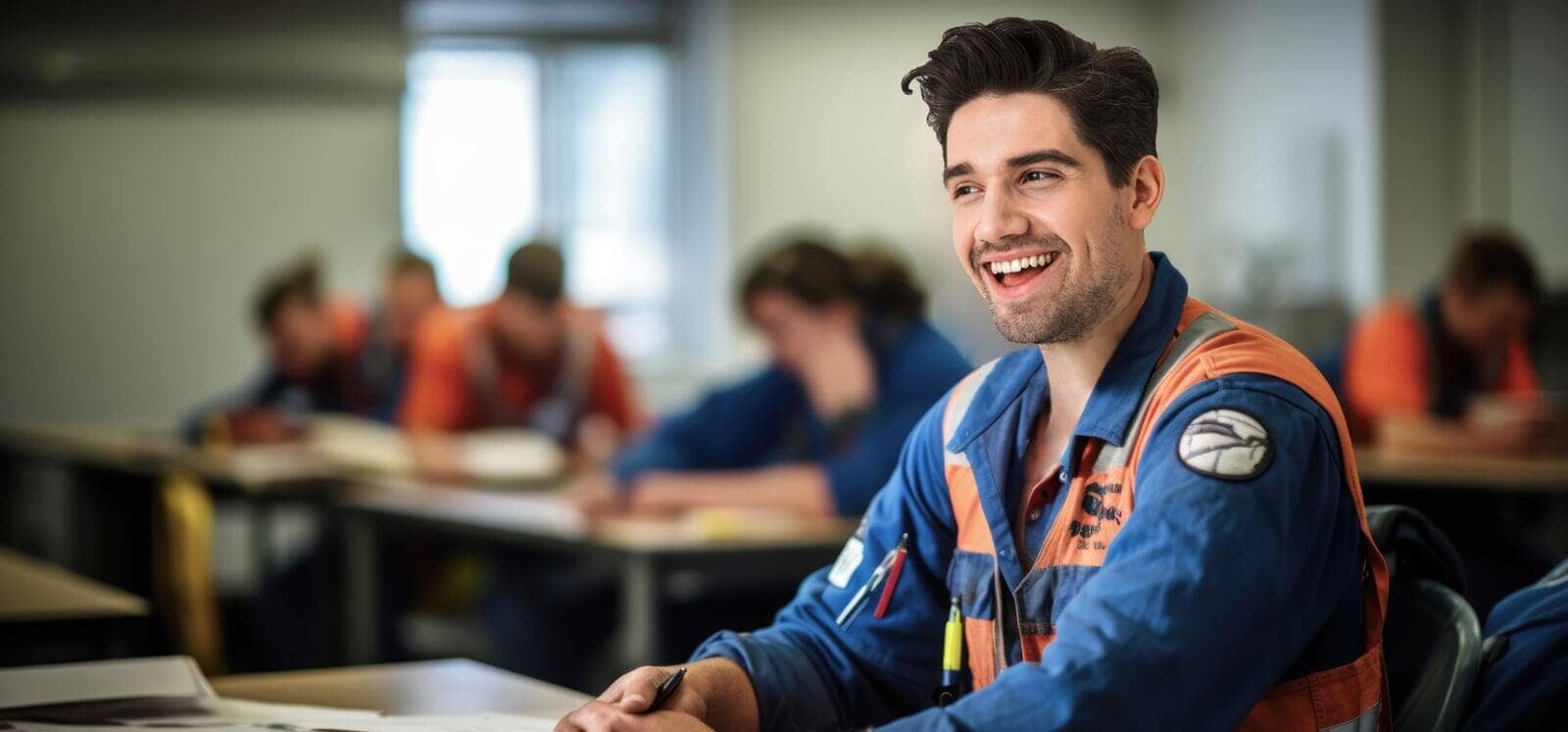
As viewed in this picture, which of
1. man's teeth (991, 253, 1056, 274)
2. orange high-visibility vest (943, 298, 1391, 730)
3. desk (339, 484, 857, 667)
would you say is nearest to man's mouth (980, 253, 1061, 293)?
man's teeth (991, 253, 1056, 274)

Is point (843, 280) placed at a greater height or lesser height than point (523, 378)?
greater

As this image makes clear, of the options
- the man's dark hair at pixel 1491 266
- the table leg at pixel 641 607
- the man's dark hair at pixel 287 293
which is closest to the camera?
the table leg at pixel 641 607

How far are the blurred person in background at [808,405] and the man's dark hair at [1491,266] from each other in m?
1.69

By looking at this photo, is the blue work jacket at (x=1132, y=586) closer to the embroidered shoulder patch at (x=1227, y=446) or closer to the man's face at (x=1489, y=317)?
the embroidered shoulder patch at (x=1227, y=446)

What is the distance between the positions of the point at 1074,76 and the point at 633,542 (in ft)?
6.35

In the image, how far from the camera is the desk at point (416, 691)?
4.99 feet

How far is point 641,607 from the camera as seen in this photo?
308 cm

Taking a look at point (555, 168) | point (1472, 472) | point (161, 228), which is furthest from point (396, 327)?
point (1472, 472)

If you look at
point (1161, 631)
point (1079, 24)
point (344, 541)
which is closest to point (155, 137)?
point (344, 541)

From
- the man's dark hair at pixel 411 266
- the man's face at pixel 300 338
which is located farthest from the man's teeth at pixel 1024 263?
the man's dark hair at pixel 411 266

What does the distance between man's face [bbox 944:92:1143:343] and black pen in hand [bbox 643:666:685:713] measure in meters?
0.39

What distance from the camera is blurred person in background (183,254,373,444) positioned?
221 inches

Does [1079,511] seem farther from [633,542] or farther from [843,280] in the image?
[843,280]

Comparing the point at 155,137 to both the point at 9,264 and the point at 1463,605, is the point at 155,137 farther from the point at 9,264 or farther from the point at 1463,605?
the point at 1463,605
